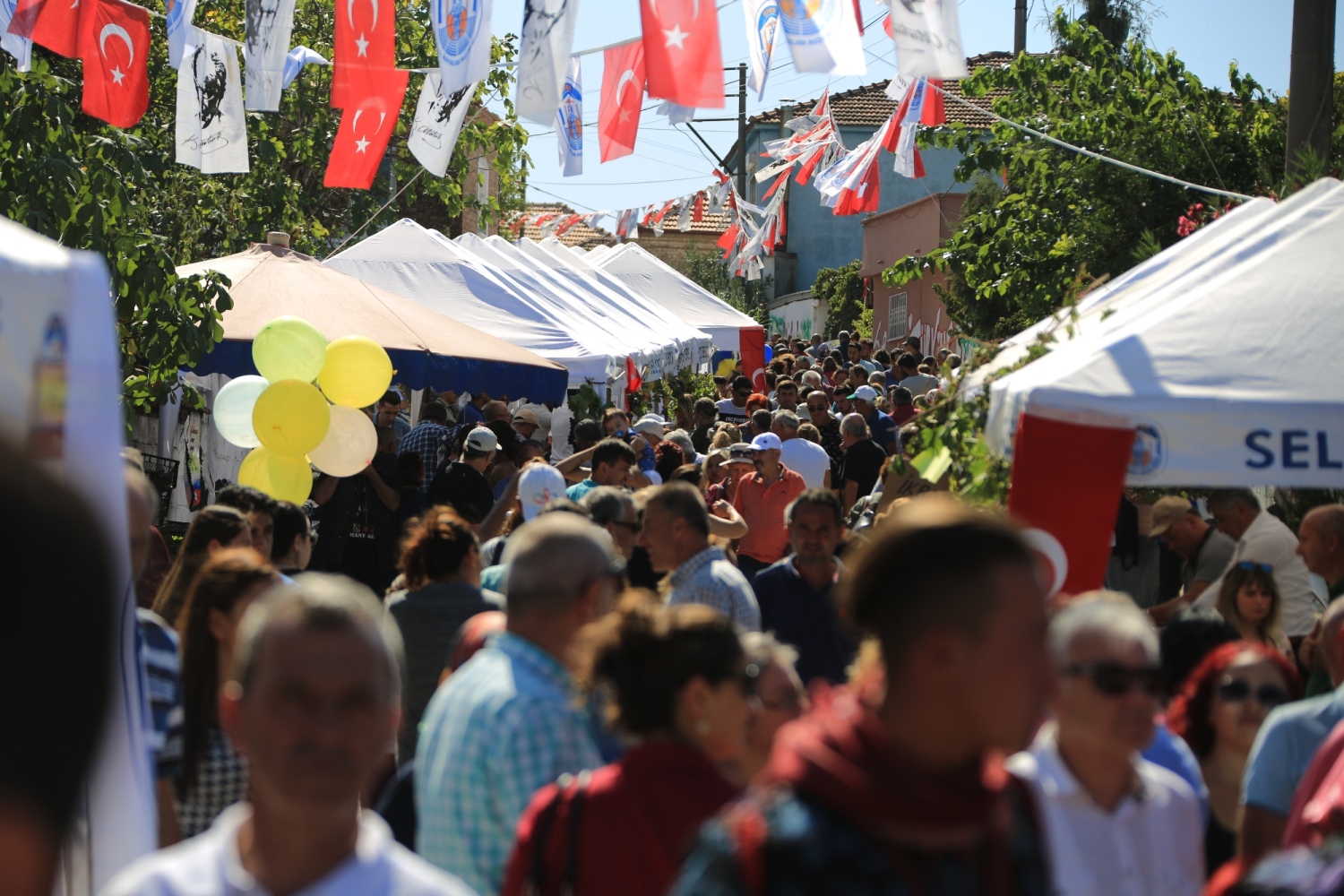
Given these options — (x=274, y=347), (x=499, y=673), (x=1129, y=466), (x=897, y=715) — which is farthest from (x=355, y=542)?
(x=897, y=715)

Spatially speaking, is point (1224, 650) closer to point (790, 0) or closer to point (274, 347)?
point (790, 0)

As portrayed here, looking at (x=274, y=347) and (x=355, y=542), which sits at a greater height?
(x=274, y=347)

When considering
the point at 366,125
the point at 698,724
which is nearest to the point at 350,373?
the point at 366,125

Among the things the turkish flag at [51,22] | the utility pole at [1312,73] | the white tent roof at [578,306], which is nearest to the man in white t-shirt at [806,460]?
the utility pole at [1312,73]

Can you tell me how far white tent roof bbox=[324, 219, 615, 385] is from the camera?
14.3 meters

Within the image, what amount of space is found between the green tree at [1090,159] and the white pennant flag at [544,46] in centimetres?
650

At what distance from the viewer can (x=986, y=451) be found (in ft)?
21.4

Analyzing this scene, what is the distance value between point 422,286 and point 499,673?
495 inches

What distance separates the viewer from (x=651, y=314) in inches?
814

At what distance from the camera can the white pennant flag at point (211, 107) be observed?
995cm

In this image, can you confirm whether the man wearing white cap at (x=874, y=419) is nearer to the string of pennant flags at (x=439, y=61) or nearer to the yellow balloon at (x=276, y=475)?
the string of pennant flags at (x=439, y=61)

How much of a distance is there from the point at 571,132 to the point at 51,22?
4.13 metres

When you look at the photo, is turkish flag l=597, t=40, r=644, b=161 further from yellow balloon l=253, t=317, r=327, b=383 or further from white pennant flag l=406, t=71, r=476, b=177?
yellow balloon l=253, t=317, r=327, b=383

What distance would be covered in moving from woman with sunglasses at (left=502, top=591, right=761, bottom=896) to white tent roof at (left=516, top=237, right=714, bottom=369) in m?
16.6
